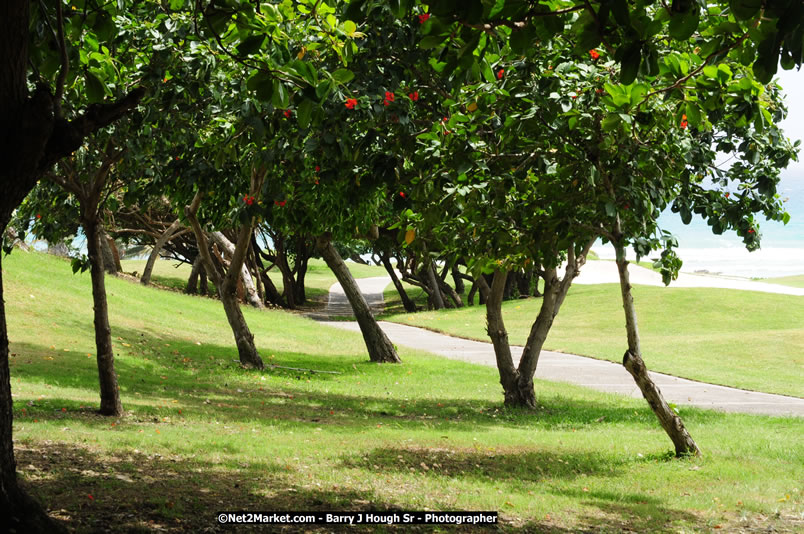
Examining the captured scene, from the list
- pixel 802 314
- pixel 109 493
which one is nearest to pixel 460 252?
pixel 109 493

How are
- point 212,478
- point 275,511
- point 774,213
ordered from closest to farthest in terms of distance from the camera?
point 275,511
point 212,478
point 774,213

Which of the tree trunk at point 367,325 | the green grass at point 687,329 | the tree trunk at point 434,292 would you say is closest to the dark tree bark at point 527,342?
the tree trunk at point 367,325

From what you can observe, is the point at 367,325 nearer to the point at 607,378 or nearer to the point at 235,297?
the point at 235,297

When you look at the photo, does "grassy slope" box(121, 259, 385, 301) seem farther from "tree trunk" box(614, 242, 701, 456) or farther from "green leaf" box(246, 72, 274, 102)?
Result: "green leaf" box(246, 72, 274, 102)

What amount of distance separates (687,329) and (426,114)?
2460cm

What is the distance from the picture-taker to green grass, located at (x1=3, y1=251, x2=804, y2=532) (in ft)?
18.6

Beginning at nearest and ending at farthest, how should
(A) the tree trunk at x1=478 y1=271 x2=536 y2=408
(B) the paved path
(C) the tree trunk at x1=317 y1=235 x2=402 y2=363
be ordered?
(A) the tree trunk at x1=478 y1=271 x2=536 y2=408
(B) the paved path
(C) the tree trunk at x1=317 y1=235 x2=402 y2=363

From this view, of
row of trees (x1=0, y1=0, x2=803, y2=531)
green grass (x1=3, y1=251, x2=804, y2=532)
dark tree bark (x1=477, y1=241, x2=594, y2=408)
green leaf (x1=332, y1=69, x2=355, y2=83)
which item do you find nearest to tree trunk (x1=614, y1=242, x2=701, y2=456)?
row of trees (x1=0, y1=0, x2=803, y2=531)

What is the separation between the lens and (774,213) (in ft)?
29.9

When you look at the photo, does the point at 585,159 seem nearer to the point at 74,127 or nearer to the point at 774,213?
the point at 774,213

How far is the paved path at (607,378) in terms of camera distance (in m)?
14.4

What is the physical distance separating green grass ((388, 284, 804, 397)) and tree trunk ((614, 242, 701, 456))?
30.1ft

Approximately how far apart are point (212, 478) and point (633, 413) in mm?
8759

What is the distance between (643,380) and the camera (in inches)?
316
